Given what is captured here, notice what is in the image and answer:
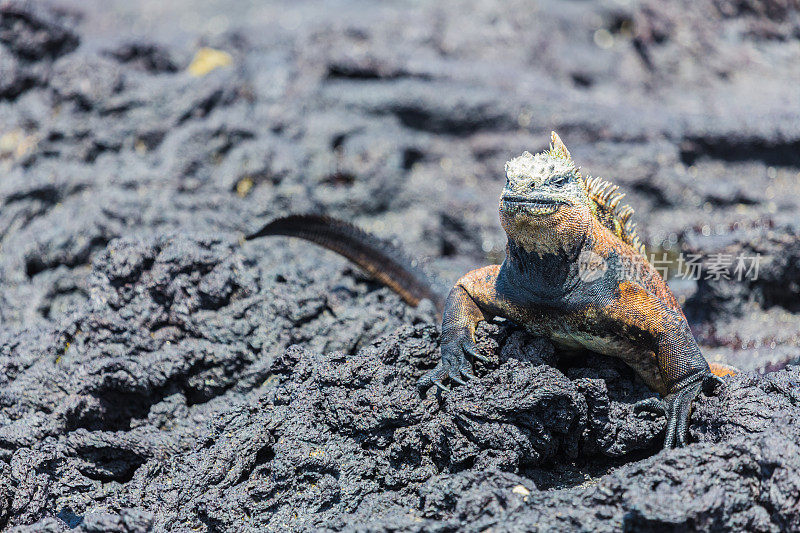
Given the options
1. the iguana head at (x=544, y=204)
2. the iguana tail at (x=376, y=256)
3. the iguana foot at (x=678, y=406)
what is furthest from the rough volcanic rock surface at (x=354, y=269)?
the iguana head at (x=544, y=204)

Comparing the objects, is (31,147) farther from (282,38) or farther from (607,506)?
(607,506)

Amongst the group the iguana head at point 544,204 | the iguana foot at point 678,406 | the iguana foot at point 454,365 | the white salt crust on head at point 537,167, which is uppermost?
the white salt crust on head at point 537,167

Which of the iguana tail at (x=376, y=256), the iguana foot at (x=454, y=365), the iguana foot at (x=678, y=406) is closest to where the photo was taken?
the iguana foot at (x=678, y=406)

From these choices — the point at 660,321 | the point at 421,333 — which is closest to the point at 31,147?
the point at 421,333

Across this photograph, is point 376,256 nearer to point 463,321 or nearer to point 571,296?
point 463,321

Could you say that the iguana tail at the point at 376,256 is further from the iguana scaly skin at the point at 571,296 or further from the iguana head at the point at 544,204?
the iguana head at the point at 544,204

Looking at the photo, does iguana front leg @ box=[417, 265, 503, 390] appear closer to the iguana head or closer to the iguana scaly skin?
the iguana scaly skin
